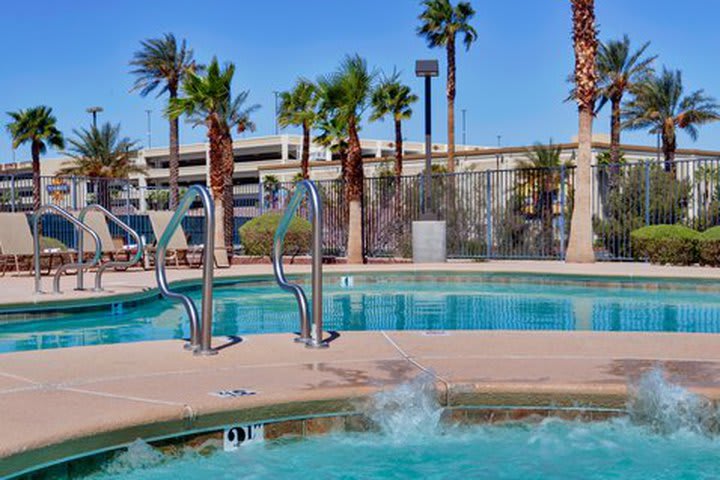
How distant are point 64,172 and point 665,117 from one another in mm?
38071

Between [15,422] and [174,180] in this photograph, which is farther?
[174,180]

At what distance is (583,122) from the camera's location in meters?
20.5

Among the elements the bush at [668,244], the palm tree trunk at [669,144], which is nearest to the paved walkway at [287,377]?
the bush at [668,244]

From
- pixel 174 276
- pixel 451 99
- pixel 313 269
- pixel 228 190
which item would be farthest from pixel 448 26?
pixel 313 269

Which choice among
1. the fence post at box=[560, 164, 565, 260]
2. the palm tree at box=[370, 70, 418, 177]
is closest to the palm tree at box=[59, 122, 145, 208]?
the palm tree at box=[370, 70, 418, 177]

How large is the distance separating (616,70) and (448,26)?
793 cm

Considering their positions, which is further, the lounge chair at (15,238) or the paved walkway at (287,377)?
the lounge chair at (15,238)

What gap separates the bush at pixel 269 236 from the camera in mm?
22375

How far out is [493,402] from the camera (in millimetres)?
5223

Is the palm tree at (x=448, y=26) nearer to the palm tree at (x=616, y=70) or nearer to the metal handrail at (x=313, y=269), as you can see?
the palm tree at (x=616, y=70)

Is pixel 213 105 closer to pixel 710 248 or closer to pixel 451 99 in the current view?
pixel 710 248

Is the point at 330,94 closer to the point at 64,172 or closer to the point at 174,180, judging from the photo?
the point at 174,180

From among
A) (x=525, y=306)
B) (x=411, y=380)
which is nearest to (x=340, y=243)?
(x=525, y=306)

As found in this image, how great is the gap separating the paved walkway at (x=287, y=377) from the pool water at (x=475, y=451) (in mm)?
152
